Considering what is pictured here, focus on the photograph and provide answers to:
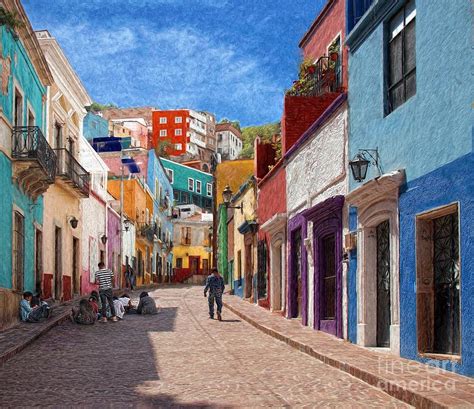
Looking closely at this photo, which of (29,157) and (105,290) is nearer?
(29,157)

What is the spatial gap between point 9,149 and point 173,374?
9.01 metres

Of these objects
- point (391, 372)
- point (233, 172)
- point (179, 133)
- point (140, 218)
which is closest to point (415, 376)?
point (391, 372)

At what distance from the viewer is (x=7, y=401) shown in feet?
24.8

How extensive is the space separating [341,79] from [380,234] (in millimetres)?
6646

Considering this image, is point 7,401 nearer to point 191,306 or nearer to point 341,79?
point 341,79

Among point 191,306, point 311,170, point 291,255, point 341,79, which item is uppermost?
point 341,79

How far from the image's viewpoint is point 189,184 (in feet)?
257

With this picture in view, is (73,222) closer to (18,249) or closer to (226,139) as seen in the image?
(18,249)

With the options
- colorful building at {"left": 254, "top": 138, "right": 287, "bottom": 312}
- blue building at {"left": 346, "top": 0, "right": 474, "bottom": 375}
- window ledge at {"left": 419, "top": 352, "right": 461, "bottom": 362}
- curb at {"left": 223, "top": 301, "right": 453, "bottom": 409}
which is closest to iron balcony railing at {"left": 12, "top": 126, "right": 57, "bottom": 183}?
colorful building at {"left": 254, "top": 138, "right": 287, "bottom": 312}

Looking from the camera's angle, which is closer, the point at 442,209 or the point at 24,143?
the point at 442,209

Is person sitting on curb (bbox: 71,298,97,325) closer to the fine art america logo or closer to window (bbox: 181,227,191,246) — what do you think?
the fine art america logo

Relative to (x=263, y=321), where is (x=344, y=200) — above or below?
above

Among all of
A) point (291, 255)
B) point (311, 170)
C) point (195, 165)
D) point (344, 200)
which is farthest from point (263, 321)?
point (195, 165)

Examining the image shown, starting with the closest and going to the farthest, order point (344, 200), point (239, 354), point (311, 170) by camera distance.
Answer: point (239, 354), point (344, 200), point (311, 170)
